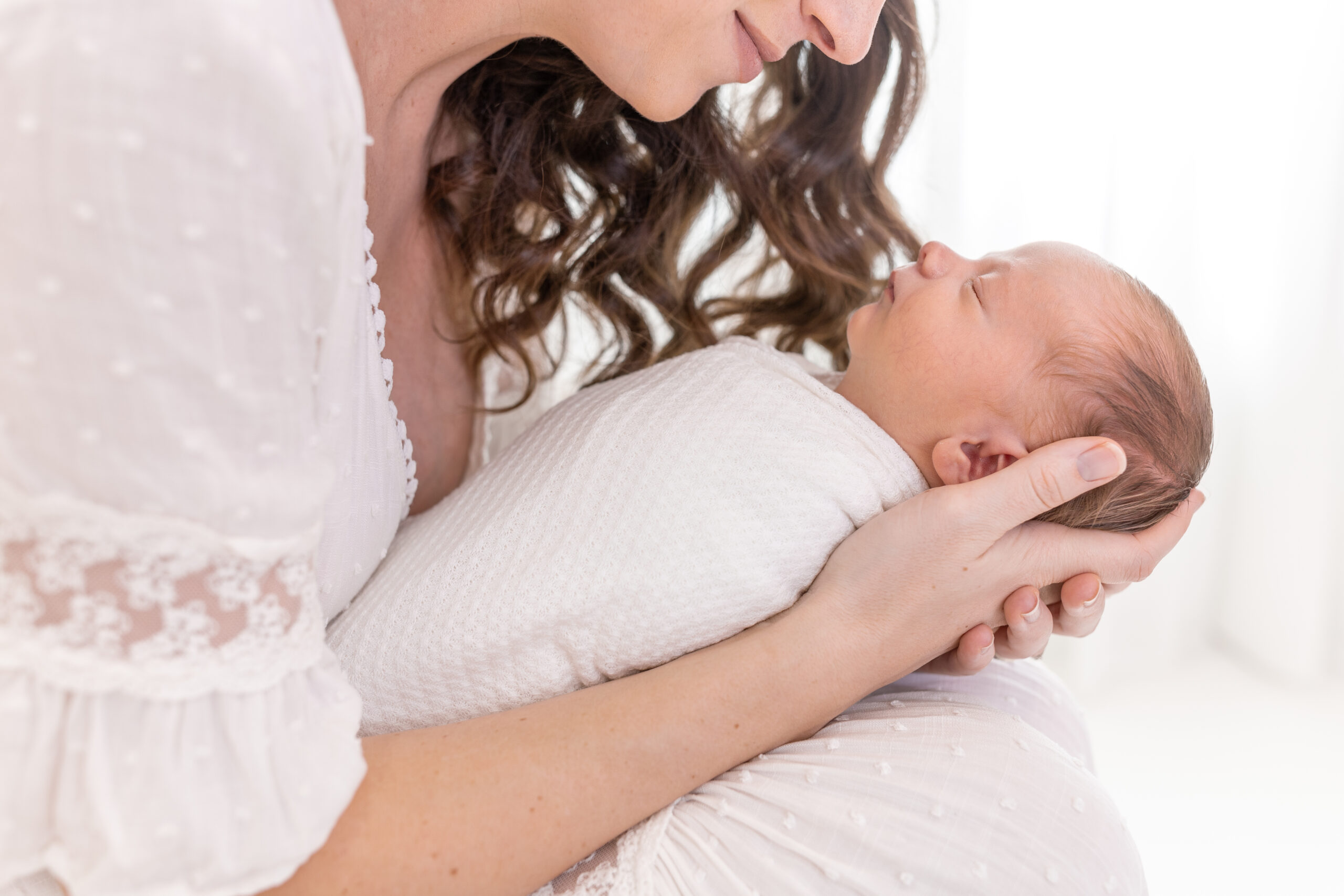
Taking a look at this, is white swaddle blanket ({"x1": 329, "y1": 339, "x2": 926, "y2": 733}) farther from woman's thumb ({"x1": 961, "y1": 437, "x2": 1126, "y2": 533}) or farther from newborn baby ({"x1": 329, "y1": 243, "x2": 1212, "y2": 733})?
woman's thumb ({"x1": 961, "y1": 437, "x2": 1126, "y2": 533})

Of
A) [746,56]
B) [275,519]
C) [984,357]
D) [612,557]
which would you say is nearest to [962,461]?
[984,357]

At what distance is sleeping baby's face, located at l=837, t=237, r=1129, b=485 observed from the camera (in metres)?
1.10

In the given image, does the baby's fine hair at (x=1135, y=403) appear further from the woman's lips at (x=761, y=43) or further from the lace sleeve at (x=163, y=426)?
the lace sleeve at (x=163, y=426)

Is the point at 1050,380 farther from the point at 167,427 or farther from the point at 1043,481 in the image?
the point at 167,427

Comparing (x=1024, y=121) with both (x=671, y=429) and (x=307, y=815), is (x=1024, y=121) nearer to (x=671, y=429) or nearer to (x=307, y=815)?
(x=671, y=429)

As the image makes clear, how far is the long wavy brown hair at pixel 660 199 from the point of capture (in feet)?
4.80

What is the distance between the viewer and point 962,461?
1115 millimetres

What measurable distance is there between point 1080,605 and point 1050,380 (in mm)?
239

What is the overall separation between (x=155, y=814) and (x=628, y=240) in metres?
1.13

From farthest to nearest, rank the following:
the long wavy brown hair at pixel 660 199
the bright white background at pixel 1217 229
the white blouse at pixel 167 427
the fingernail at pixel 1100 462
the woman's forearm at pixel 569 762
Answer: the bright white background at pixel 1217 229
the long wavy brown hair at pixel 660 199
the fingernail at pixel 1100 462
the woman's forearm at pixel 569 762
the white blouse at pixel 167 427

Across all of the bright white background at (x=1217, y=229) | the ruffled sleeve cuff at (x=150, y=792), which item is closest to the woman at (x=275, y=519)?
the ruffled sleeve cuff at (x=150, y=792)

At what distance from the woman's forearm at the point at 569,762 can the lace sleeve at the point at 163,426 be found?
75 millimetres

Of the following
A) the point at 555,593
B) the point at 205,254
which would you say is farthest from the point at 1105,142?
the point at 205,254

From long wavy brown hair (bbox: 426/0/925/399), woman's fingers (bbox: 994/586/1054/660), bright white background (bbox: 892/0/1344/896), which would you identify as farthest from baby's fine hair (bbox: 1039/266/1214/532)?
bright white background (bbox: 892/0/1344/896)
